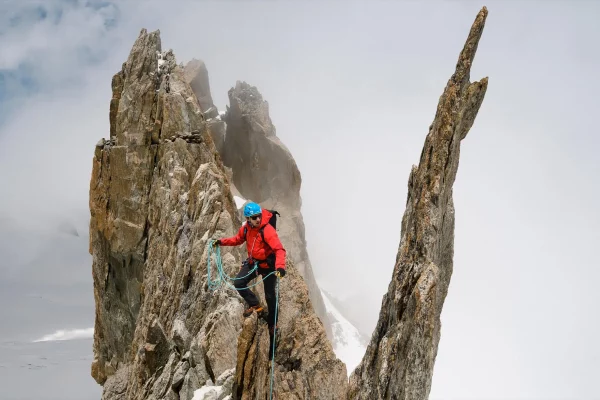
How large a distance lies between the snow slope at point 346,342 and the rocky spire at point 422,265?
57.0 m

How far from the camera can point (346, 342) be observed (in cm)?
6950

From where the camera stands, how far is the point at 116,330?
109ft

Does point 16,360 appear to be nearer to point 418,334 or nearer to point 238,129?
point 238,129

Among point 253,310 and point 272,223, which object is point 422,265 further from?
point 253,310

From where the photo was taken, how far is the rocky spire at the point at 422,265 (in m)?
10.3

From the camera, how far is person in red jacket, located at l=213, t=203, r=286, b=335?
1319 centimetres

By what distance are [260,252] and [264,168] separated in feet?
172

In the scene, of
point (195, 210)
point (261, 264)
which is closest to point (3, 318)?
point (195, 210)

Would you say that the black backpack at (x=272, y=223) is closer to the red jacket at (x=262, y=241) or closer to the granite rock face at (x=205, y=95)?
the red jacket at (x=262, y=241)

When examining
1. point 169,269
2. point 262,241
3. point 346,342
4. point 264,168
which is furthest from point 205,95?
point 262,241

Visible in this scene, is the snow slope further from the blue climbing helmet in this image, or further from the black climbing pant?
the blue climbing helmet

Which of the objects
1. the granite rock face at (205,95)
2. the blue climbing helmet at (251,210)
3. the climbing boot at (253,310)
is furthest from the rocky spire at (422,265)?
the granite rock face at (205,95)

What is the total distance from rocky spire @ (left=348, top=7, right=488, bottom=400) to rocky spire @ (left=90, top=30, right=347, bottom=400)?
112 inches

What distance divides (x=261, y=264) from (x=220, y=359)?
3214 millimetres
